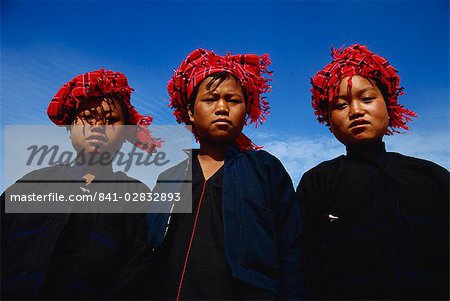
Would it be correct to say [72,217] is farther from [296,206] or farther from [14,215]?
[296,206]

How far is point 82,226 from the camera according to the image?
2920mm

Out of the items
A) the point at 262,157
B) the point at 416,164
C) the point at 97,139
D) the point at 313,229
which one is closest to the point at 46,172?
the point at 97,139

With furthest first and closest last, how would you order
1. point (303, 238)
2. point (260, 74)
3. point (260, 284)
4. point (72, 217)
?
point (260, 74) → point (72, 217) → point (303, 238) → point (260, 284)

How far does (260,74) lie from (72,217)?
1964 millimetres

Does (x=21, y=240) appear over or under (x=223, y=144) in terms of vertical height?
under

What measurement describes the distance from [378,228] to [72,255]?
2101mm

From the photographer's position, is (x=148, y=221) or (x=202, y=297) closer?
(x=202, y=297)

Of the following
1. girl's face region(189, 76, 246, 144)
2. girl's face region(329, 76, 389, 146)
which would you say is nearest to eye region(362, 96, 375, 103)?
girl's face region(329, 76, 389, 146)

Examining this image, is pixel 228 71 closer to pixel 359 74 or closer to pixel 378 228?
pixel 359 74

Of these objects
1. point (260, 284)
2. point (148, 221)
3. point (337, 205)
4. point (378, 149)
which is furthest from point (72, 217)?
point (378, 149)

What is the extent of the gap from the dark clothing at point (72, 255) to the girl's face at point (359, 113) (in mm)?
1687

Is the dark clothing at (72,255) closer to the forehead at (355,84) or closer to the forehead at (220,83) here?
the forehead at (220,83)

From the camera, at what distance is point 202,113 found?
2.99m

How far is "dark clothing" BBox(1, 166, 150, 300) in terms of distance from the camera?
8.79 feet
